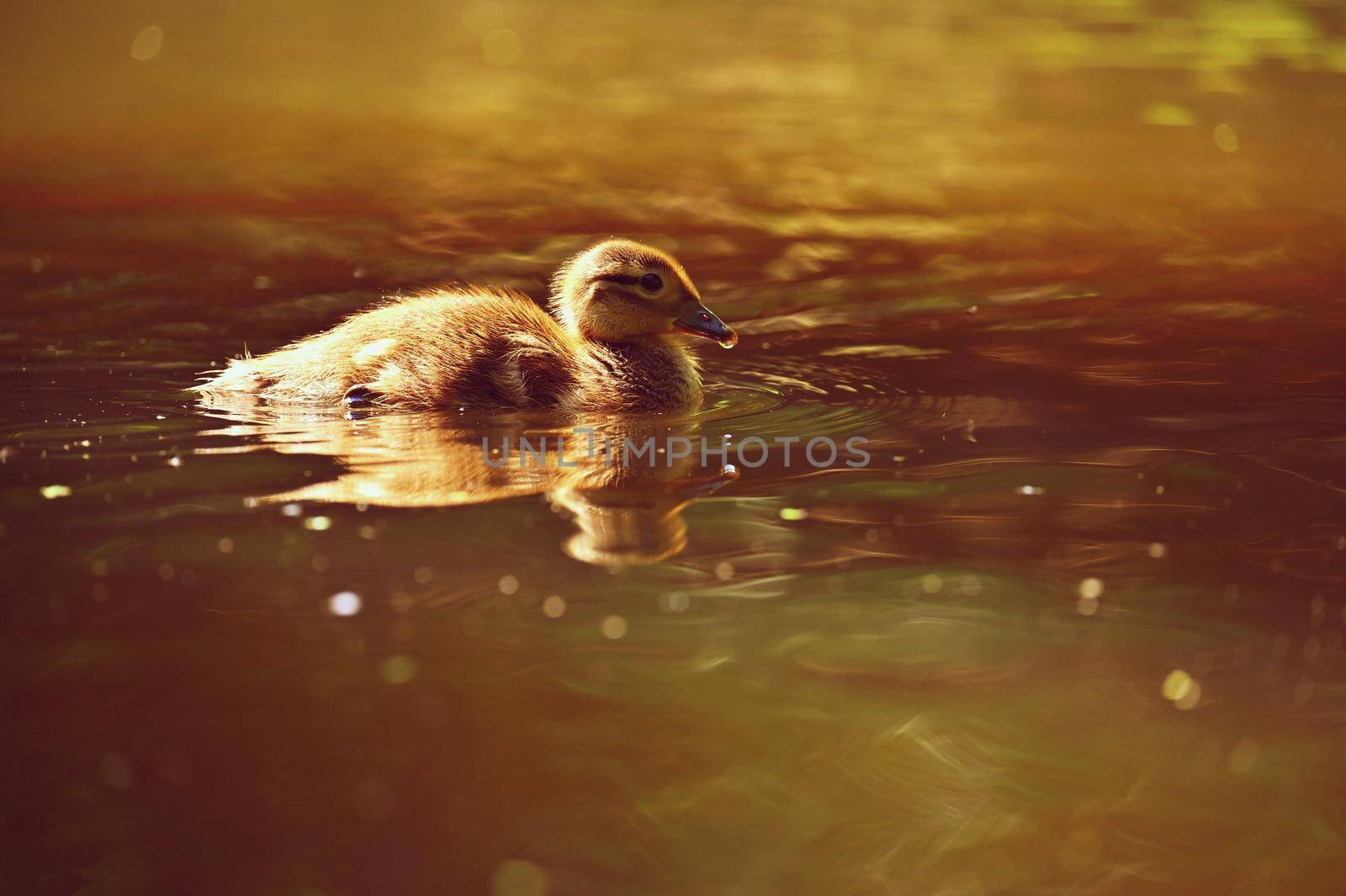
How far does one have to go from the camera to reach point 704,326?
562 cm

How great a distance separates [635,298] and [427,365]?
0.81 m

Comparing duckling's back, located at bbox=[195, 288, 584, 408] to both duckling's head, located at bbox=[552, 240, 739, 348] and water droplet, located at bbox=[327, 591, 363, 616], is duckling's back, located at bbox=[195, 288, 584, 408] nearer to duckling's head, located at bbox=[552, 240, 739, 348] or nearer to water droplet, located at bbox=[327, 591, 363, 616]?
duckling's head, located at bbox=[552, 240, 739, 348]

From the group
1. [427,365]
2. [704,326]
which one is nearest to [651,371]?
[704,326]

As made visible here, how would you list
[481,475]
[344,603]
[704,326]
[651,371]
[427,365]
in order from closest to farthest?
[344,603] → [481,475] → [427,365] → [651,371] → [704,326]

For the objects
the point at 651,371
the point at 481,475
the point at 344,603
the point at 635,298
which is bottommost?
the point at 344,603

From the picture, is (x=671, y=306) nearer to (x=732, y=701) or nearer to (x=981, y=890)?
(x=732, y=701)

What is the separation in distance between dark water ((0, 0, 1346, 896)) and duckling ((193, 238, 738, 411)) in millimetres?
151

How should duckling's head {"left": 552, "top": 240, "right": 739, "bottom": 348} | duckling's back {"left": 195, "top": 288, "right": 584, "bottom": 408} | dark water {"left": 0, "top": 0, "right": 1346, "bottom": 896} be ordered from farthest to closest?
duckling's head {"left": 552, "top": 240, "right": 739, "bottom": 348} < duckling's back {"left": 195, "top": 288, "right": 584, "bottom": 408} < dark water {"left": 0, "top": 0, "right": 1346, "bottom": 896}

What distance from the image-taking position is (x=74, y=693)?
317 cm

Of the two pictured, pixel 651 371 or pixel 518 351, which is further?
pixel 651 371

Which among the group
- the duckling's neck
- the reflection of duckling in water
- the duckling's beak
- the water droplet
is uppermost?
the duckling's beak

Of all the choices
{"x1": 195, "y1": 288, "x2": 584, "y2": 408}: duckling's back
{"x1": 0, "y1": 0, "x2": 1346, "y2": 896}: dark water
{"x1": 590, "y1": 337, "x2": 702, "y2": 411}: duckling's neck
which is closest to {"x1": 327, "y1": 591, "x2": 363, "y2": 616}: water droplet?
{"x1": 0, "y1": 0, "x2": 1346, "y2": 896}: dark water

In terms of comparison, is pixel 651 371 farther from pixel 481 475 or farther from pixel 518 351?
pixel 481 475

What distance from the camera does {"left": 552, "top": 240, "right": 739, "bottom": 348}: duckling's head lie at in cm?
557
